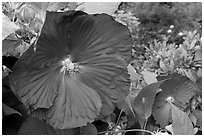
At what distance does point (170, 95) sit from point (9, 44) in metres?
0.24

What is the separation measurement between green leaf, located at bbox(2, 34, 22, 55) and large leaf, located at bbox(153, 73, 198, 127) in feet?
0.68

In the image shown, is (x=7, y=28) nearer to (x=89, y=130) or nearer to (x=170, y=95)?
(x=89, y=130)

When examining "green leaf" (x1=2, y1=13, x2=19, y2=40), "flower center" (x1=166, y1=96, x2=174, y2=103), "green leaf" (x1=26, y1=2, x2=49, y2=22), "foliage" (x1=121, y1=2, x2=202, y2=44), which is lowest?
"foliage" (x1=121, y1=2, x2=202, y2=44)

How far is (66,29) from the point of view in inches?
15.6

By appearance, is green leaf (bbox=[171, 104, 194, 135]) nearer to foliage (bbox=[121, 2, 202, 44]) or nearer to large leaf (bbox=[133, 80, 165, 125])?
large leaf (bbox=[133, 80, 165, 125])

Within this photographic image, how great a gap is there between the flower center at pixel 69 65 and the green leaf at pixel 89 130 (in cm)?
6

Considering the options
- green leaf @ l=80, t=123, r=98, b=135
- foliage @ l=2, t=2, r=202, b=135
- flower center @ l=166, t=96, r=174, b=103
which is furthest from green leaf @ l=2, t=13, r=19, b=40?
flower center @ l=166, t=96, r=174, b=103

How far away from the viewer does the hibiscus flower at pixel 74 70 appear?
37cm

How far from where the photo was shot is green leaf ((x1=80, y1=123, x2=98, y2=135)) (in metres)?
0.42

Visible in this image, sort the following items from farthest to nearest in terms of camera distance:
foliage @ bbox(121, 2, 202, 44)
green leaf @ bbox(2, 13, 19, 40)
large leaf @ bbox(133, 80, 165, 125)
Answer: foliage @ bbox(121, 2, 202, 44) < large leaf @ bbox(133, 80, 165, 125) < green leaf @ bbox(2, 13, 19, 40)

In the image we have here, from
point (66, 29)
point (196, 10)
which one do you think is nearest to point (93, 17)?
point (66, 29)

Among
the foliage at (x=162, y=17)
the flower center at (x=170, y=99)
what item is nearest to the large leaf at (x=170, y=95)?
the flower center at (x=170, y=99)

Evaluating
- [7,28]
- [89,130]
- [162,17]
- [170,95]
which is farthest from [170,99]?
[162,17]

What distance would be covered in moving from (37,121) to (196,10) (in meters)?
3.81
